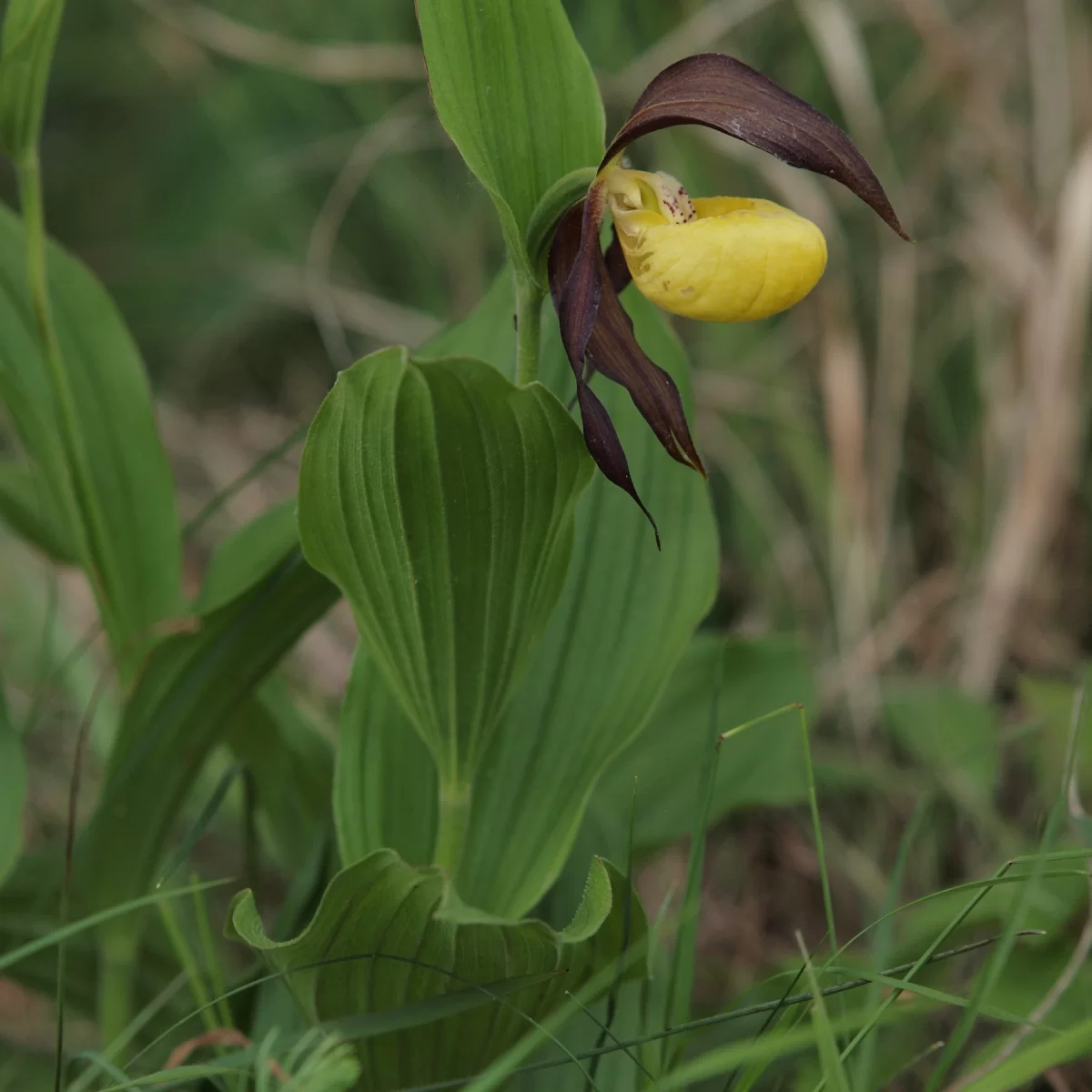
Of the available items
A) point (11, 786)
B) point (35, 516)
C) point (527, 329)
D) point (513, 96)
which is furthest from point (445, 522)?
point (35, 516)

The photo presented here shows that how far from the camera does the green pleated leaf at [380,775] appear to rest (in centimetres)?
80

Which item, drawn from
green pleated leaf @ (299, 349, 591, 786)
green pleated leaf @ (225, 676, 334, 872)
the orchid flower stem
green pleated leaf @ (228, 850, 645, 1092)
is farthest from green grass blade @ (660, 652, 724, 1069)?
green pleated leaf @ (225, 676, 334, 872)

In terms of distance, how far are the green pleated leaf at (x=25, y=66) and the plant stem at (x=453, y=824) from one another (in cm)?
55

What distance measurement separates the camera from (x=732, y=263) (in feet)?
1.80

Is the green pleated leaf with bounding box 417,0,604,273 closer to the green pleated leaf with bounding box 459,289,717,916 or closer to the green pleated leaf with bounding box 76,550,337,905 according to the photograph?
the green pleated leaf with bounding box 459,289,717,916

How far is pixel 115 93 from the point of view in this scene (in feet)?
7.82

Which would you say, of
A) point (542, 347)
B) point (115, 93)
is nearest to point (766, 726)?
point (542, 347)

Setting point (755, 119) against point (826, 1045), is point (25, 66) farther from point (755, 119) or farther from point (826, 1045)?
point (826, 1045)

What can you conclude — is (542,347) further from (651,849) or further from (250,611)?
(651,849)

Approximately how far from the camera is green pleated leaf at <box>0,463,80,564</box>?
931mm

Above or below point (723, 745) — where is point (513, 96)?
above

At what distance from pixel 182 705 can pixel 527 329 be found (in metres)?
0.39

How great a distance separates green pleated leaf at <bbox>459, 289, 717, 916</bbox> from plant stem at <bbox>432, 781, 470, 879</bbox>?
0.20 ft

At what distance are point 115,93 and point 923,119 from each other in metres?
1.71
